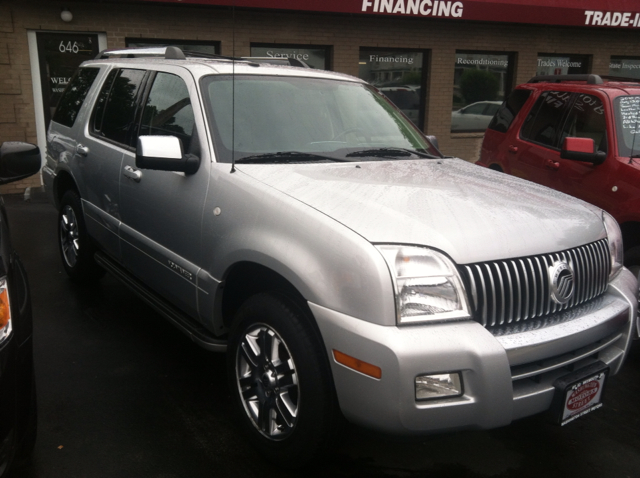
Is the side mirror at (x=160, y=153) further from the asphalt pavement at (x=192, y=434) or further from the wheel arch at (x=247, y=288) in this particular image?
the asphalt pavement at (x=192, y=434)

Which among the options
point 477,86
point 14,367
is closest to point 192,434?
point 14,367

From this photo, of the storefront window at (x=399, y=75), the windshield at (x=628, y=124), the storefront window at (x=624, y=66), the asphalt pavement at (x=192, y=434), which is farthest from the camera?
the storefront window at (x=624, y=66)

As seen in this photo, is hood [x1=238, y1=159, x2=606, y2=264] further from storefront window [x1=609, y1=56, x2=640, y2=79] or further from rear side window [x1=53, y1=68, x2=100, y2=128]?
storefront window [x1=609, y1=56, x2=640, y2=79]

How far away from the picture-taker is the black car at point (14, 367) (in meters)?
2.31

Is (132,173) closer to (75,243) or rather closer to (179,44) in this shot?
(75,243)

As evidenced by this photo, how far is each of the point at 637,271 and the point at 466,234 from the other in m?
2.51

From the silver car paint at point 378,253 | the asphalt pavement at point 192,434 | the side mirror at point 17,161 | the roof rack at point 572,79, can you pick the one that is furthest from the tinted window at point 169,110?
the roof rack at point 572,79

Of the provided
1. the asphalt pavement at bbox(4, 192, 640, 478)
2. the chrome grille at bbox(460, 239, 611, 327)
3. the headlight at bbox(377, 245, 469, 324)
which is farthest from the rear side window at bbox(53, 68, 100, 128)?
the chrome grille at bbox(460, 239, 611, 327)

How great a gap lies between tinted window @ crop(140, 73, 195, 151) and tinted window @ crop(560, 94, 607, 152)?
3445 mm

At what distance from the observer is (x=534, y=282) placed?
8.87 ft

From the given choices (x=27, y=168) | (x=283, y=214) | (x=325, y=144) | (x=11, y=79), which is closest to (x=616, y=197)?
(x=325, y=144)

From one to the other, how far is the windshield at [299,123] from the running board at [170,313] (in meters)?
0.99

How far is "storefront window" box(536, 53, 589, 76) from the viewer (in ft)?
46.2

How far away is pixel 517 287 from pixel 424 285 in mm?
455
